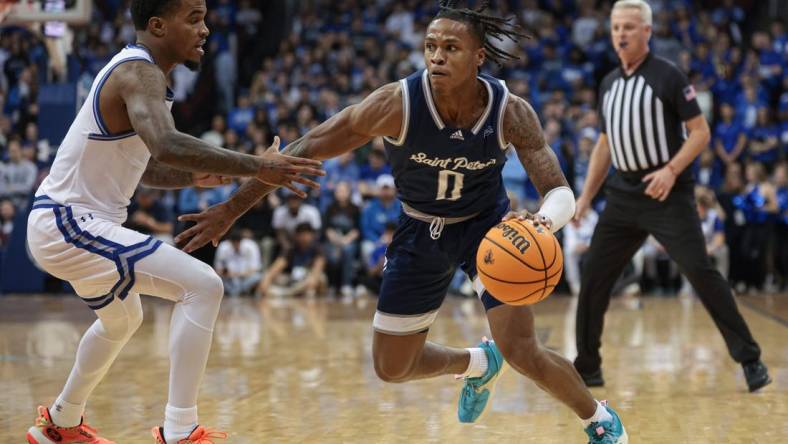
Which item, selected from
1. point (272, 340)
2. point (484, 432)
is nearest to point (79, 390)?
point (484, 432)

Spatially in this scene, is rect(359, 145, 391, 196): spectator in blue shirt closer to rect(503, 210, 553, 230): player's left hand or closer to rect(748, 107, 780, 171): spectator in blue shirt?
rect(748, 107, 780, 171): spectator in blue shirt

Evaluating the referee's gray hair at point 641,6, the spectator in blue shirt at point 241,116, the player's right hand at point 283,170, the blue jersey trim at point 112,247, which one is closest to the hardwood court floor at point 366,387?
the blue jersey trim at point 112,247

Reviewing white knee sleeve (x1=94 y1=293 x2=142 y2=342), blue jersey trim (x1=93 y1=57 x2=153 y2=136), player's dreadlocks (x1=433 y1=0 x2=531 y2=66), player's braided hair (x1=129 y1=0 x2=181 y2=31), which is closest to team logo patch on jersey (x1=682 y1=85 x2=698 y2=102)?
player's dreadlocks (x1=433 y1=0 x2=531 y2=66)

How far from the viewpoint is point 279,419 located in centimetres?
571

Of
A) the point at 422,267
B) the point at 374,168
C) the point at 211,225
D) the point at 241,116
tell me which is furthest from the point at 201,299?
the point at 241,116

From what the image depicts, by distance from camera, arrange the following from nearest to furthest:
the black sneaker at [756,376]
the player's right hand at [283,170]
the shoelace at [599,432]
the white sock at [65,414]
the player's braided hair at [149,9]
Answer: the player's right hand at [283,170] → the player's braided hair at [149,9] → the shoelace at [599,432] → the white sock at [65,414] → the black sneaker at [756,376]

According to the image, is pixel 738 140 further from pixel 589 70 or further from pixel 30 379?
pixel 30 379

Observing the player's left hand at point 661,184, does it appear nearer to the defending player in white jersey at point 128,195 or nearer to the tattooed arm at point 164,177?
the defending player in white jersey at point 128,195

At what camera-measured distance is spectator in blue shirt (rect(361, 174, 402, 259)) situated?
14766mm

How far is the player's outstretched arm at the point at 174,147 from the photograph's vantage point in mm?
4262

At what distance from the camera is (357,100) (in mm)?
17688

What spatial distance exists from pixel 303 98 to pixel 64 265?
A: 1343cm

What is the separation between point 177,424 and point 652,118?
3880mm

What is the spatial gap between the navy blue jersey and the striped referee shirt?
7.17 ft
